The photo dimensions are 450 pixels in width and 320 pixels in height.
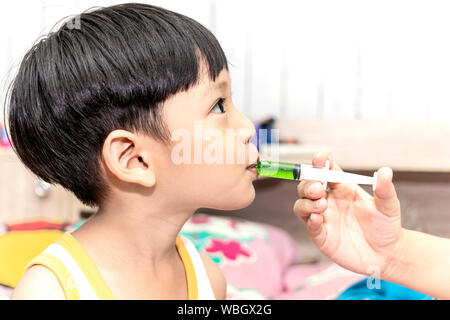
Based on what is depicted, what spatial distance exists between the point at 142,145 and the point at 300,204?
0.94ft

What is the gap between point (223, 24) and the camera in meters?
1.98

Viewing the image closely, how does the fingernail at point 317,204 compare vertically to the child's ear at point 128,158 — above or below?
below

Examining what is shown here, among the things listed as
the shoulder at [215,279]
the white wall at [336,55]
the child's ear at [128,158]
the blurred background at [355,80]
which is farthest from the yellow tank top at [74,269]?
the white wall at [336,55]

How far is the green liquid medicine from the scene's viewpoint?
2.51 ft

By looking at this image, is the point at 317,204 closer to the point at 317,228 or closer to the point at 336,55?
the point at 317,228

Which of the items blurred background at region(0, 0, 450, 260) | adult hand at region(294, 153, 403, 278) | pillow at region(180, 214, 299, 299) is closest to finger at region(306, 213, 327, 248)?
adult hand at region(294, 153, 403, 278)

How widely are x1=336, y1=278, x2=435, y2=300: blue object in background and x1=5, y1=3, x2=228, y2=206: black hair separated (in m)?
0.61

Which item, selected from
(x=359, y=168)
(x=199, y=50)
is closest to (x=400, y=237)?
(x=199, y=50)

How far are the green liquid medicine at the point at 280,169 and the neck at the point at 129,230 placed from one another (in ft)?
0.43

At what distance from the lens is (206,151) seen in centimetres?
73

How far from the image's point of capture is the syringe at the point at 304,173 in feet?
2.51

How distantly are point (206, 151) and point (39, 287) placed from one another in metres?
0.29

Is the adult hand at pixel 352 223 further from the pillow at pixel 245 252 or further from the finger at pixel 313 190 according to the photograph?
the pillow at pixel 245 252

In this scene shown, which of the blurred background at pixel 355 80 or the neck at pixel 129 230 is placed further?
the blurred background at pixel 355 80
